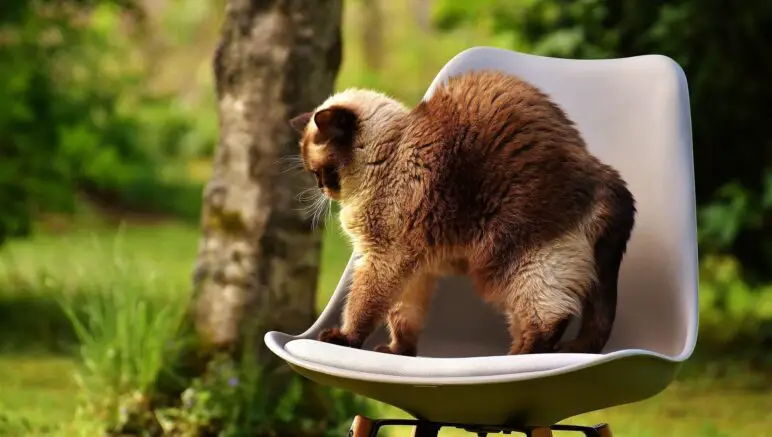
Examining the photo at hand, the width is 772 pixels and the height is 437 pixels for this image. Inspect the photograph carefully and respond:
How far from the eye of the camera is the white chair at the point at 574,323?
1828 millimetres

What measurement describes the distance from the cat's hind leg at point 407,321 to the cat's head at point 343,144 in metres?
0.23

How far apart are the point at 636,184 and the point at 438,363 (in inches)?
29.6

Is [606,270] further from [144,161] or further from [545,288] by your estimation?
[144,161]

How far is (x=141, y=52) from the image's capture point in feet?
42.1

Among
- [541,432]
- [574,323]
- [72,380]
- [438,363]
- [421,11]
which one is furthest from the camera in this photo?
[421,11]

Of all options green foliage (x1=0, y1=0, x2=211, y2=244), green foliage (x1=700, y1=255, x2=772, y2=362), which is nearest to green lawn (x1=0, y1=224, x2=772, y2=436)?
green foliage (x1=0, y1=0, x2=211, y2=244)

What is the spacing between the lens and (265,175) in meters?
3.29

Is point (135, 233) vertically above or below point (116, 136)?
below

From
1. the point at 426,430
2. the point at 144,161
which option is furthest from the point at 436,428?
the point at 144,161

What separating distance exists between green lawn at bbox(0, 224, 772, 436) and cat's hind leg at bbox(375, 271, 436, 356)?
55.1 inches

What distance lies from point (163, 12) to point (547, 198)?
1180 cm

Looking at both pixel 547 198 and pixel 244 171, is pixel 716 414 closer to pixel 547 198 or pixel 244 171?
pixel 244 171

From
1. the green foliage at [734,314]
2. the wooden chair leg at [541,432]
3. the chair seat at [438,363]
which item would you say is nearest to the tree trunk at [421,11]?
the green foliage at [734,314]

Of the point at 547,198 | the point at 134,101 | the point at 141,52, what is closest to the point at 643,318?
the point at 547,198
